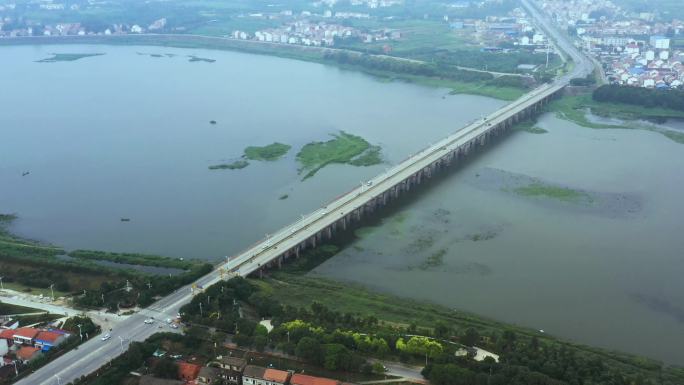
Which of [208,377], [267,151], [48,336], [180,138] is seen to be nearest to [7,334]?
[48,336]

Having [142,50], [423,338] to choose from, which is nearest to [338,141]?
[423,338]

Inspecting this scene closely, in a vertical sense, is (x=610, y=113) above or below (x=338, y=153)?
above

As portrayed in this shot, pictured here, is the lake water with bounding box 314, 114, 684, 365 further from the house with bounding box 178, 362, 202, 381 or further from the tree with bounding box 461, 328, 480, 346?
the house with bounding box 178, 362, 202, 381

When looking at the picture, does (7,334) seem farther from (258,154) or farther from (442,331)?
(258,154)

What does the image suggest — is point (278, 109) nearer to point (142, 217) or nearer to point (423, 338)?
point (142, 217)

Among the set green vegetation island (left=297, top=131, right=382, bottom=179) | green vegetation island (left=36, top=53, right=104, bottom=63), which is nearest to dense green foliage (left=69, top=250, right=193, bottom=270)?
green vegetation island (left=297, top=131, right=382, bottom=179)

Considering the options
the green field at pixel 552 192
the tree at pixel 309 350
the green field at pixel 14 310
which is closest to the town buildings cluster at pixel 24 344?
the green field at pixel 14 310
